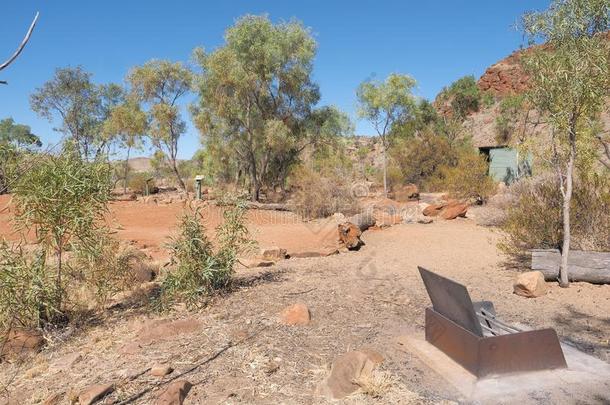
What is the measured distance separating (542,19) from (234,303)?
566 centimetres

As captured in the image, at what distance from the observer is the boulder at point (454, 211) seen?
14484mm

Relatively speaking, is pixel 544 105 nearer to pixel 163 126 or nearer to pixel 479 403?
pixel 479 403

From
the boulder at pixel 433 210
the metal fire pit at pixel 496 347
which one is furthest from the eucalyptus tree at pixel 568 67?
the boulder at pixel 433 210

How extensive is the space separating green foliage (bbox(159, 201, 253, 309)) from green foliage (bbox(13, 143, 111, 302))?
1066mm

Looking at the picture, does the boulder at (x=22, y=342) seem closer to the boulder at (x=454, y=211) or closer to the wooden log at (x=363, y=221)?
the wooden log at (x=363, y=221)

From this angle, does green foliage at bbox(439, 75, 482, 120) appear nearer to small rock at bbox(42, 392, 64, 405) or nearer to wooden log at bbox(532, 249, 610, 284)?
wooden log at bbox(532, 249, 610, 284)

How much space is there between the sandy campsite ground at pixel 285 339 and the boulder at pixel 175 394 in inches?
4.0

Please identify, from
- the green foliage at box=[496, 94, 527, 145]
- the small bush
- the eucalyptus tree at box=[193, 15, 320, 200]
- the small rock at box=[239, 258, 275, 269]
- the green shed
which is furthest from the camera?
the green foliage at box=[496, 94, 527, 145]

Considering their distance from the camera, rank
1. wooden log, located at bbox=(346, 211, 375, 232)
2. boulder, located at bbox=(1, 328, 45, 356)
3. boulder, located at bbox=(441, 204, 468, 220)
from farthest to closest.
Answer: boulder, located at bbox=(441, 204, 468, 220) → wooden log, located at bbox=(346, 211, 375, 232) → boulder, located at bbox=(1, 328, 45, 356)

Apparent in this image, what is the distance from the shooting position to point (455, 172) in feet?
60.7

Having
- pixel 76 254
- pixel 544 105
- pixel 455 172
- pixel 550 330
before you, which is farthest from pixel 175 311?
pixel 455 172

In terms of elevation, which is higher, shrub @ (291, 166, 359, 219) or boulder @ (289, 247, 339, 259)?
shrub @ (291, 166, 359, 219)

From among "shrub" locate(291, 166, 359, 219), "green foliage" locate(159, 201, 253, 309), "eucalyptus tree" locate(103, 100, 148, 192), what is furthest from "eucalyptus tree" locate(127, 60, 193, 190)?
"green foliage" locate(159, 201, 253, 309)

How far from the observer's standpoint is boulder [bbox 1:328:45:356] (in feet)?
Answer: 15.6
